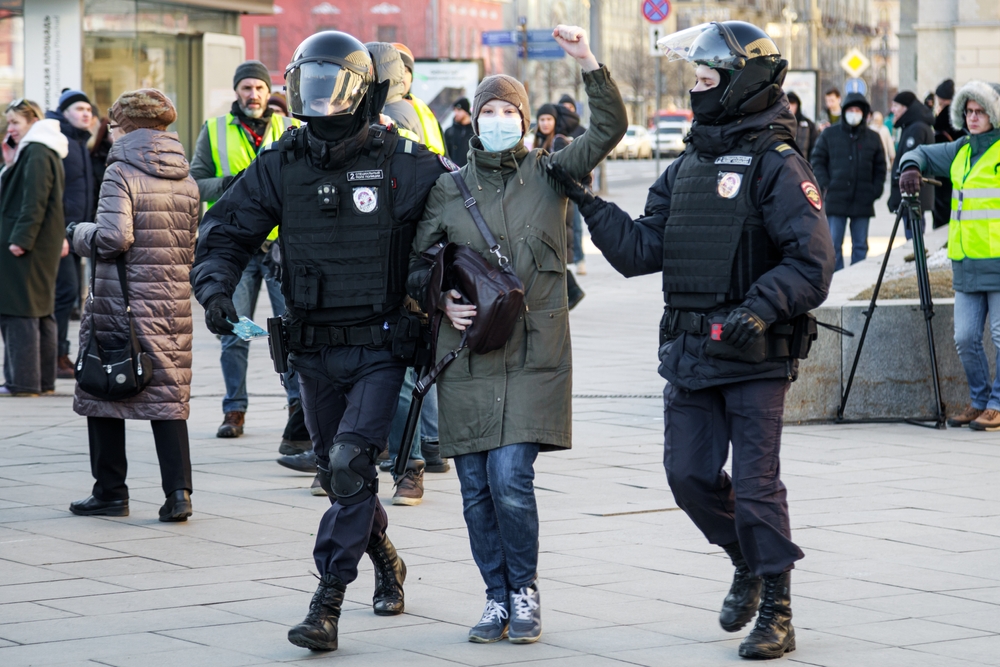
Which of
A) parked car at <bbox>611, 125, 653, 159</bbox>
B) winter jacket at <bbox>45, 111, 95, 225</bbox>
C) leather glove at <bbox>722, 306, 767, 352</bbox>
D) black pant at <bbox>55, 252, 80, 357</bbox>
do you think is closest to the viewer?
leather glove at <bbox>722, 306, 767, 352</bbox>

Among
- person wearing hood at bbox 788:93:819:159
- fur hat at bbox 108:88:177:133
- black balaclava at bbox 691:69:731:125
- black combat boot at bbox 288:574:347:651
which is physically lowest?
black combat boot at bbox 288:574:347:651

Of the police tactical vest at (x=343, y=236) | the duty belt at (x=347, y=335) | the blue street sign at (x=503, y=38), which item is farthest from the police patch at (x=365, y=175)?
the blue street sign at (x=503, y=38)

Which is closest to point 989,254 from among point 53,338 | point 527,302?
point 527,302

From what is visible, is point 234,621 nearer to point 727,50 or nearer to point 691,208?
point 691,208

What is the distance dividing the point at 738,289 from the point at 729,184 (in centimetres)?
32

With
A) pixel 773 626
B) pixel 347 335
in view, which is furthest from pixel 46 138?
pixel 773 626

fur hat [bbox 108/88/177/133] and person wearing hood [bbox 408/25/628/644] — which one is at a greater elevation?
fur hat [bbox 108/88/177/133]

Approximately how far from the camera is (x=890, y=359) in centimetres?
908

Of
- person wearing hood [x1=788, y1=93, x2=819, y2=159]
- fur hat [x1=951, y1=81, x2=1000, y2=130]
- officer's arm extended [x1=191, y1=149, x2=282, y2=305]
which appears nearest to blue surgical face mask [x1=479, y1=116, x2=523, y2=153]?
officer's arm extended [x1=191, y1=149, x2=282, y2=305]

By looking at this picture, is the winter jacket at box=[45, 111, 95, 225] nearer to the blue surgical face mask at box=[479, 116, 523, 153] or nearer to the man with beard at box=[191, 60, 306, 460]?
the man with beard at box=[191, 60, 306, 460]

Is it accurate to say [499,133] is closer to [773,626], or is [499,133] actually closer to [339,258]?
[339,258]

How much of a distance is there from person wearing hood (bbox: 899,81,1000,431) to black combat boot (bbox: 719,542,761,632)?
4038 millimetres

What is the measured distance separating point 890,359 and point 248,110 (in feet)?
12.8

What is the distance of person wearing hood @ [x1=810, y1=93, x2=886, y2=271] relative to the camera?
15.3 m
